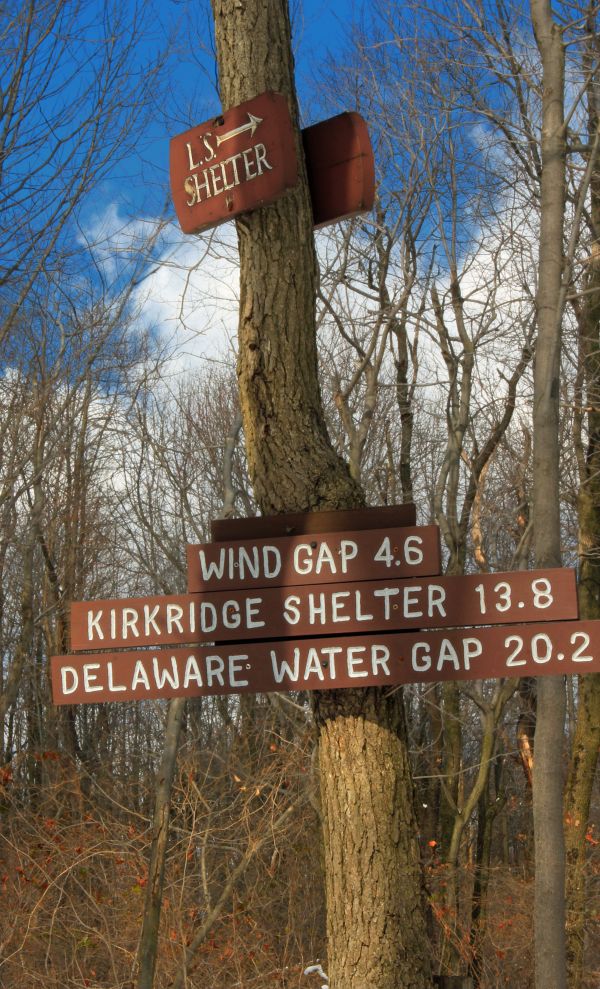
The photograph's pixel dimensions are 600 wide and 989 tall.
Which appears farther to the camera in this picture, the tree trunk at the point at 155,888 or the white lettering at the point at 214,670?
the tree trunk at the point at 155,888

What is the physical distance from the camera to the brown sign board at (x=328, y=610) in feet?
8.04

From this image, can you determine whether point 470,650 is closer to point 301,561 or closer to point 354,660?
point 354,660

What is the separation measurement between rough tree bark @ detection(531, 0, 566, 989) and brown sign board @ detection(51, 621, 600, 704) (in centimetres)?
262

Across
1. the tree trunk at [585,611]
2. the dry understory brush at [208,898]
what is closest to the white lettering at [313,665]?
the dry understory brush at [208,898]

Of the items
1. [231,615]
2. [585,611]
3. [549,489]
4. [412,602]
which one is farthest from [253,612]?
[585,611]

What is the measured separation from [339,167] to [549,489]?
9.21ft

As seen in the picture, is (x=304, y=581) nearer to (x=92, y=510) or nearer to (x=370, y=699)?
(x=370, y=699)

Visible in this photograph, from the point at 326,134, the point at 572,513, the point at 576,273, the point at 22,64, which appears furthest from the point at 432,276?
the point at 326,134

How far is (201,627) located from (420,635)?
611 millimetres

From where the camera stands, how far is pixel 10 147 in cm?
538

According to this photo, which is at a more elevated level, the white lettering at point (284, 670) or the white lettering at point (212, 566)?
the white lettering at point (212, 566)

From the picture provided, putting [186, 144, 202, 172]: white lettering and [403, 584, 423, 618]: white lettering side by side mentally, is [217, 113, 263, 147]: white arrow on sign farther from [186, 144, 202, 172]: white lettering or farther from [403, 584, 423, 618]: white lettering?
[403, 584, 423, 618]: white lettering

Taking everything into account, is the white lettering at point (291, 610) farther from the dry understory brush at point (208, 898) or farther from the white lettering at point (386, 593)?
the dry understory brush at point (208, 898)

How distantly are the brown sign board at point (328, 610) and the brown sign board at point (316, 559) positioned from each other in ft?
0.09
